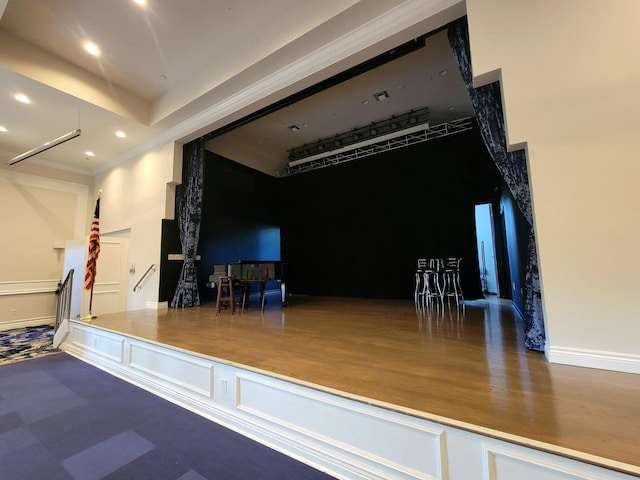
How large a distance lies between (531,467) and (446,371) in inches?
36.0

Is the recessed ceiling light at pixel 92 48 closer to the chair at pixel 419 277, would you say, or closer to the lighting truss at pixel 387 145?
the lighting truss at pixel 387 145

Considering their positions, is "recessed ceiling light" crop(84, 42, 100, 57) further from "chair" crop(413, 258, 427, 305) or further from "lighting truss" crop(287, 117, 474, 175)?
"chair" crop(413, 258, 427, 305)

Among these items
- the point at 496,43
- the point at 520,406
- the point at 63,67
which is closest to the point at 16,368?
the point at 63,67

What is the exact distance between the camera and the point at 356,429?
1770mm

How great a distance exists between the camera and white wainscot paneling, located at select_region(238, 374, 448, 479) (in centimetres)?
155

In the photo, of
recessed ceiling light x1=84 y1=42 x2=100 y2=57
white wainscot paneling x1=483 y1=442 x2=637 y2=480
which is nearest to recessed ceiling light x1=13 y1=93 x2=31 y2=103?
recessed ceiling light x1=84 y1=42 x2=100 y2=57

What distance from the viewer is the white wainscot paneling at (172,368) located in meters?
2.64

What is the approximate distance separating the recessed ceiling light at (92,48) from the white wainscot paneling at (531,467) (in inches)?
264

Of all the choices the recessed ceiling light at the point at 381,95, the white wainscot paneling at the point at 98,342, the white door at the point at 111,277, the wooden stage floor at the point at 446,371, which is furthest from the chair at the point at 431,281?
the white door at the point at 111,277

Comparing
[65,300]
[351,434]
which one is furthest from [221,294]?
[351,434]

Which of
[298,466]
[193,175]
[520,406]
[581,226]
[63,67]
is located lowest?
[298,466]

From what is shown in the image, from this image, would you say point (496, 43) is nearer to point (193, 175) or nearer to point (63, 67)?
point (193, 175)

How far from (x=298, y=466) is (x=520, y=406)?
1459 mm

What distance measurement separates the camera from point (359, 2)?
3291 mm
